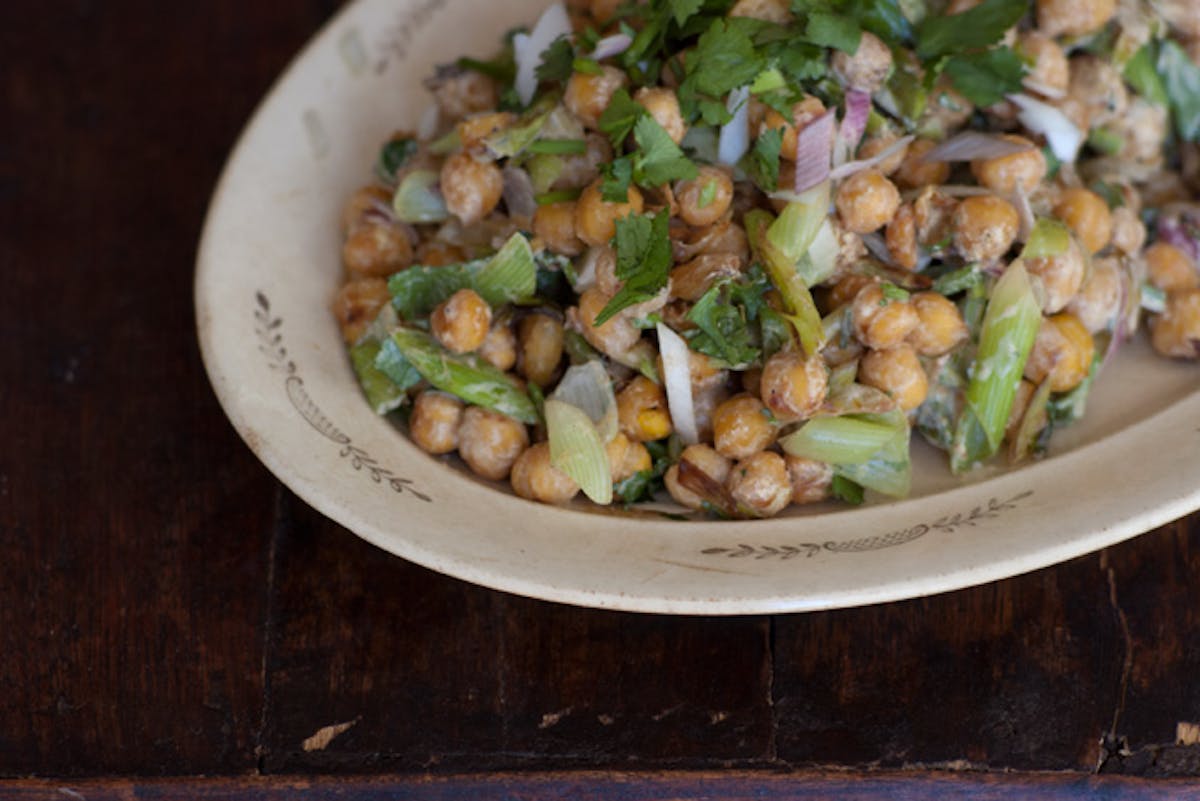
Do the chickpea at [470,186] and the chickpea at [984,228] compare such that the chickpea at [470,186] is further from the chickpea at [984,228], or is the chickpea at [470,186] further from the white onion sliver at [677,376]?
the chickpea at [984,228]

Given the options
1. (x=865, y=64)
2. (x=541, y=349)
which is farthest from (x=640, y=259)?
(x=865, y=64)

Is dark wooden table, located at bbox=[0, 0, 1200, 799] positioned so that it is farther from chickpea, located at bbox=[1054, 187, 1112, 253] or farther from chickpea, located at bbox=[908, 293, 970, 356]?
chickpea, located at bbox=[1054, 187, 1112, 253]

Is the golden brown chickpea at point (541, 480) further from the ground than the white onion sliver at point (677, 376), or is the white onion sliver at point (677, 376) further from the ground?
the white onion sliver at point (677, 376)

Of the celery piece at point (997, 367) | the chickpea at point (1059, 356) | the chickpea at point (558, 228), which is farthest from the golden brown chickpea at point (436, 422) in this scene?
the chickpea at point (1059, 356)

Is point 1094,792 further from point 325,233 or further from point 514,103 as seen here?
point 325,233

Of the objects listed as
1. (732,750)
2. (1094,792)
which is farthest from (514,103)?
(1094,792)

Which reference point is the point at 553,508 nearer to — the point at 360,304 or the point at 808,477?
the point at 808,477
